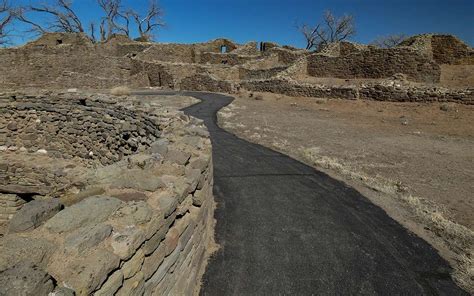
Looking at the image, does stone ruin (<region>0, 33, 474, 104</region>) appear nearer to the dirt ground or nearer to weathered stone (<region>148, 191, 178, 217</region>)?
the dirt ground

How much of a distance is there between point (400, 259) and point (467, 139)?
12337 mm

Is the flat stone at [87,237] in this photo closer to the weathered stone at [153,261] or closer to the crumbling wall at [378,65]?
the weathered stone at [153,261]

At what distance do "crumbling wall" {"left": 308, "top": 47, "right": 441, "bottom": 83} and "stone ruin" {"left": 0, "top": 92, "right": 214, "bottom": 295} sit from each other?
23664 mm

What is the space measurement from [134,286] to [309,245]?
14.1 ft

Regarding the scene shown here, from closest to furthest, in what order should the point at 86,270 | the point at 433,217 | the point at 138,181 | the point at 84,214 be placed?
the point at 86,270 → the point at 84,214 → the point at 138,181 → the point at 433,217

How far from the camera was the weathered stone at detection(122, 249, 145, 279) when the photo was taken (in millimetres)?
3340

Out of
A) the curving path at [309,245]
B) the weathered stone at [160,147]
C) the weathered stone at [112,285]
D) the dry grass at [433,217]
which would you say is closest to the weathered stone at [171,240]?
the weathered stone at [112,285]

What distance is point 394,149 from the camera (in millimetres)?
14016

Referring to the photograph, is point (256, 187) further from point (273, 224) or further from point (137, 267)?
point (137, 267)

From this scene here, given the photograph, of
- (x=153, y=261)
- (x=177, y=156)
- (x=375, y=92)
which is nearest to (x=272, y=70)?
(x=375, y=92)

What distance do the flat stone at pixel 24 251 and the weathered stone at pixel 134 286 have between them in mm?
752

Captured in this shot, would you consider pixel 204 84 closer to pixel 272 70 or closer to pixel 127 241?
pixel 272 70

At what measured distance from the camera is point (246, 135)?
1606 centimetres

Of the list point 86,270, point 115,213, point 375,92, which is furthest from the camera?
point 375,92
